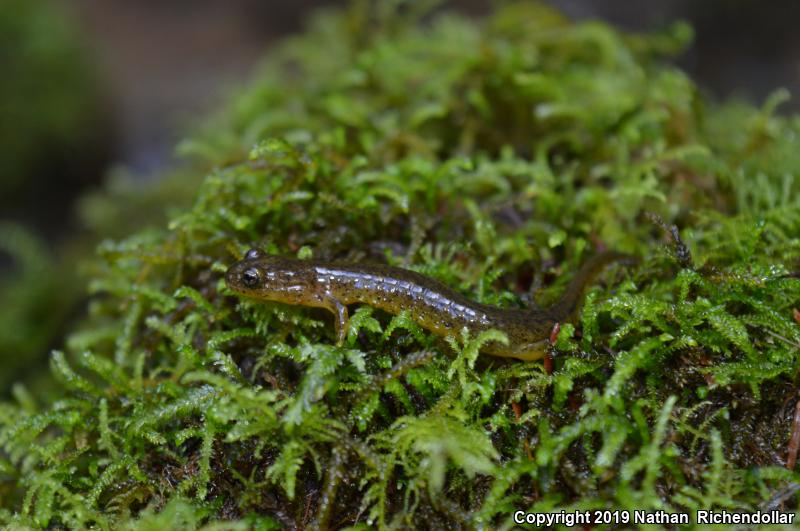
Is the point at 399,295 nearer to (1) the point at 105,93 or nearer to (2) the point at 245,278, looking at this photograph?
(2) the point at 245,278

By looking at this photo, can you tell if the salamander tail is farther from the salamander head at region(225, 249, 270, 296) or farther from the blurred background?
the blurred background

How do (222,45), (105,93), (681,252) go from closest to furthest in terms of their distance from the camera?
(681,252) → (105,93) → (222,45)

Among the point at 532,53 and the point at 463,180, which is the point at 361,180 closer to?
the point at 463,180

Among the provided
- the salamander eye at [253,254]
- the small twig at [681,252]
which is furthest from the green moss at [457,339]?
the salamander eye at [253,254]

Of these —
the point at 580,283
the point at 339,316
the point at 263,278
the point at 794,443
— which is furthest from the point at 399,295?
the point at 794,443

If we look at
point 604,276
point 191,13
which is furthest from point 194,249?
point 191,13

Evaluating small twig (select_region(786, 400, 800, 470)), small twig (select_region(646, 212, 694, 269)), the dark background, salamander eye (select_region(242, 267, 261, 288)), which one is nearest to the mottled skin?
salamander eye (select_region(242, 267, 261, 288))

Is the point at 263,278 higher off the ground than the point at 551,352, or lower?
higher

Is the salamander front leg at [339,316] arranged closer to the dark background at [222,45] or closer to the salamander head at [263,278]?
the salamander head at [263,278]
